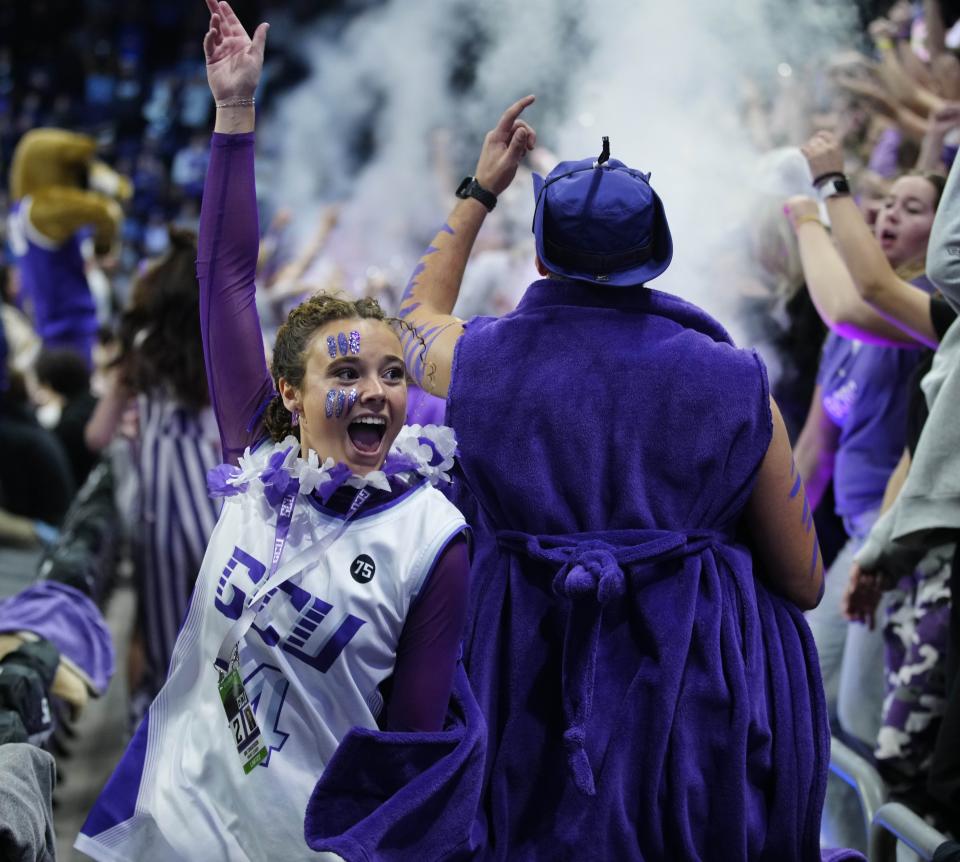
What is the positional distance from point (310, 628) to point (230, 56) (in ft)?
3.13

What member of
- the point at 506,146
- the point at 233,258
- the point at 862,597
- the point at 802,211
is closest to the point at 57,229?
the point at 802,211

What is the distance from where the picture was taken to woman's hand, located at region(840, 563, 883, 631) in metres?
3.33

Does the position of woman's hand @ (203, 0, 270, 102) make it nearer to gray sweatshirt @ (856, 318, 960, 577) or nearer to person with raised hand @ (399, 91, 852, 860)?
person with raised hand @ (399, 91, 852, 860)

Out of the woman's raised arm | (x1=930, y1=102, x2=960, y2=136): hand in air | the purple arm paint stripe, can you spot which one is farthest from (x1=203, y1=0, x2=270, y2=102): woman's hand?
(x1=930, y1=102, x2=960, y2=136): hand in air

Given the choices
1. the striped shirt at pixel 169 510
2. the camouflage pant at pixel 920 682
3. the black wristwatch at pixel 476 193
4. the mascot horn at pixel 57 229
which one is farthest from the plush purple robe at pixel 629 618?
the mascot horn at pixel 57 229

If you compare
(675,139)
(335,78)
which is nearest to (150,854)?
(675,139)

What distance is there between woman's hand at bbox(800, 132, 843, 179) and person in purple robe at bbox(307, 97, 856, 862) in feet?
3.95

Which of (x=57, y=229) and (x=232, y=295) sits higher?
(x=232, y=295)

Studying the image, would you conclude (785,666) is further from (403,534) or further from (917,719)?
(917,719)

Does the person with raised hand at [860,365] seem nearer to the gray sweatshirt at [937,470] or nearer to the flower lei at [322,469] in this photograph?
the gray sweatshirt at [937,470]

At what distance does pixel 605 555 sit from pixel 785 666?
0.35m

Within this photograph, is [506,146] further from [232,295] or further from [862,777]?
[862,777]

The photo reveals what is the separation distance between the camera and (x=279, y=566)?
2.10 m

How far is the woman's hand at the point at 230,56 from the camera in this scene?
232 cm
